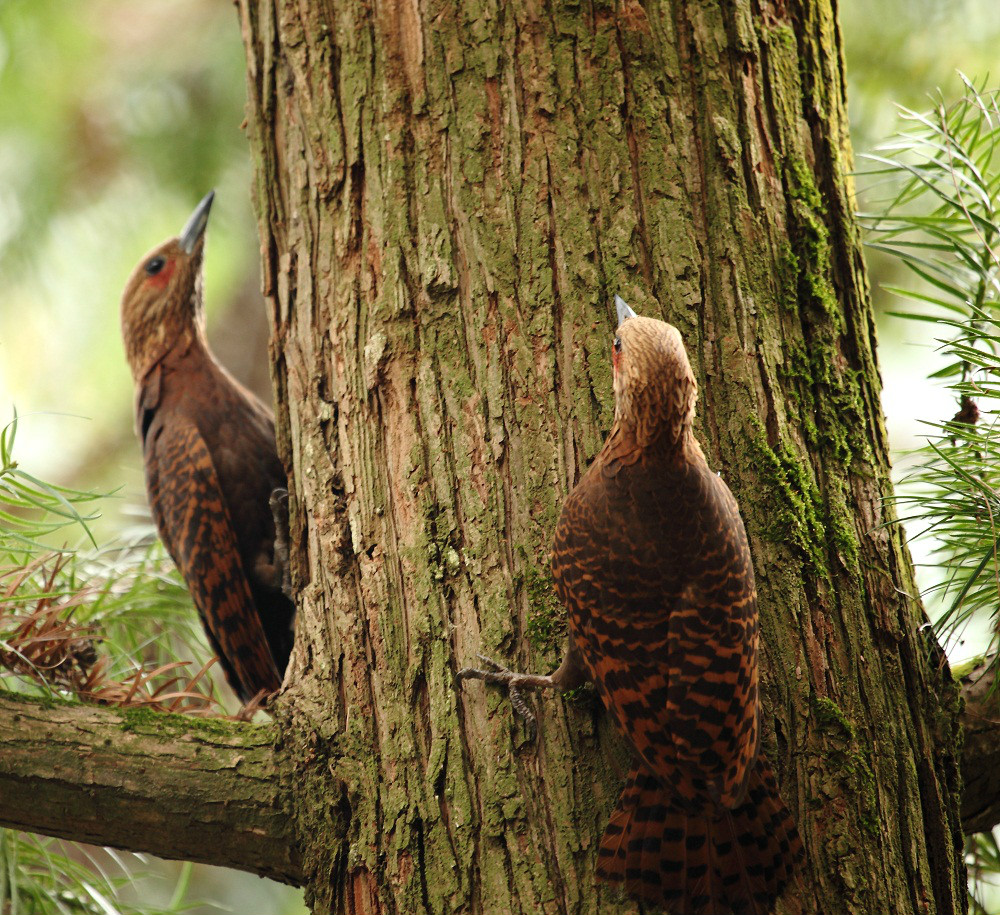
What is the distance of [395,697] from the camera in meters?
2.16

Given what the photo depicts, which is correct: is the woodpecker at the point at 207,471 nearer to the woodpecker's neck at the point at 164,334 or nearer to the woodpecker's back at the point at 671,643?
the woodpecker's neck at the point at 164,334

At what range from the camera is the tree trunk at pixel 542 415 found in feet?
6.68

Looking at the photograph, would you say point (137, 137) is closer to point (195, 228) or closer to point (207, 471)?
point (195, 228)

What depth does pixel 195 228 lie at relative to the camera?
13.2 feet

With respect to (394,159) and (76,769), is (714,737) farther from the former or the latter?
(394,159)

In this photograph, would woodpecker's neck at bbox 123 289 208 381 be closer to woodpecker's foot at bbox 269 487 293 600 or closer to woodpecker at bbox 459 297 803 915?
woodpecker's foot at bbox 269 487 293 600

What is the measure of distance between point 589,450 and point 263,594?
177cm

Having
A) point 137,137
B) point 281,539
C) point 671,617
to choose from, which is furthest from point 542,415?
point 137,137

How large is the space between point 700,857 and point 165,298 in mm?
3014

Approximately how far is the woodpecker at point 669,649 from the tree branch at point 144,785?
54 centimetres

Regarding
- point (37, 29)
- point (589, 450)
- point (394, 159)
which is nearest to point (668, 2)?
point (394, 159)

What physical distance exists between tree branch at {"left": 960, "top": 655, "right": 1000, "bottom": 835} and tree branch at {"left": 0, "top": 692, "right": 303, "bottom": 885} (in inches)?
60.0

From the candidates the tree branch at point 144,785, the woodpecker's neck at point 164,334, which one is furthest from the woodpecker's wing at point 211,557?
the tree branch at point 144,785

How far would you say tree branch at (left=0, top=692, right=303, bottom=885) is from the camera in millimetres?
2068
